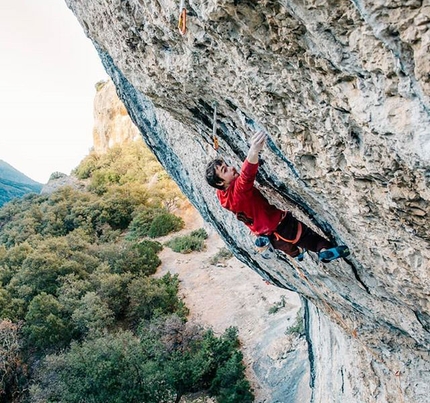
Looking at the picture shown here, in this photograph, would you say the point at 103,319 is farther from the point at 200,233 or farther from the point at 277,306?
the point at 200,233

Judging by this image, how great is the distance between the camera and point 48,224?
26625mm

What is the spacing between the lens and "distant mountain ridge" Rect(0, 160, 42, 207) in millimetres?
53156

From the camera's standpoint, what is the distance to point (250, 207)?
355 cm

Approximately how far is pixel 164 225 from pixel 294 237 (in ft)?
70.8

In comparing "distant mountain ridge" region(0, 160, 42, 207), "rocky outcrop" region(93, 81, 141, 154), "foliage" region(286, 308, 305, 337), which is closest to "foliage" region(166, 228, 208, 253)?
"foliage" region(286, 308, 305, 337)

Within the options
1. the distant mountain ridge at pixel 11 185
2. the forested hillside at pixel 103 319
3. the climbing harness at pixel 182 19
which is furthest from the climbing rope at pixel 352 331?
the distant mountain ridge at pixel 11 185

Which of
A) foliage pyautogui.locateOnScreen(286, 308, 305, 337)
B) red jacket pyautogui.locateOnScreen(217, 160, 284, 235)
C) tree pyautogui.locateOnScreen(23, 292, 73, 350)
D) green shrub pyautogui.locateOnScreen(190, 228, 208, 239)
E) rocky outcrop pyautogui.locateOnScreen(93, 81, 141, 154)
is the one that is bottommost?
tree pyautogui.locateOnScreen(23, 292, 73, 350)

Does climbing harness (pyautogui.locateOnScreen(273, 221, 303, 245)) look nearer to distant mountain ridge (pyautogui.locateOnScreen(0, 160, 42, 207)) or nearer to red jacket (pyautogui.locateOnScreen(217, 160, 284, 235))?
red jacket (pyautogui.locateOnScreen(217, 160, 284, 235))

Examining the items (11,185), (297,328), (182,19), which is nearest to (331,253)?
(182,19)

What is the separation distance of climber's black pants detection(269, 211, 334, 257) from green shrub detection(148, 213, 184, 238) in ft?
69.6

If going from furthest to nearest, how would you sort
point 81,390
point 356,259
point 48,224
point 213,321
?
point 48,224, point 213,321, point 81,390, point 356,259

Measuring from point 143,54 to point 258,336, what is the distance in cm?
1186

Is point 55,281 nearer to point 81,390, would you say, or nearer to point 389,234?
point 81,390

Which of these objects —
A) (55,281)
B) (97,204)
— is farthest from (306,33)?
(97,204)
